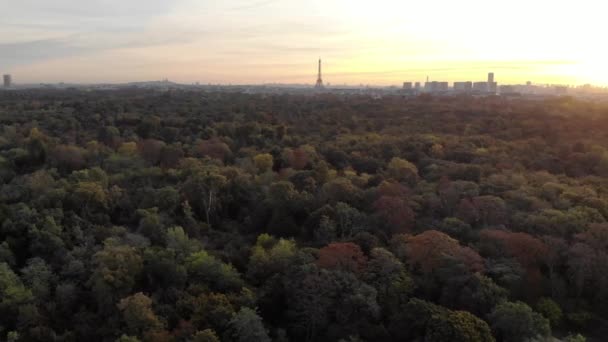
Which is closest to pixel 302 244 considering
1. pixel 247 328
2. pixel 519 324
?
pixel 247 328

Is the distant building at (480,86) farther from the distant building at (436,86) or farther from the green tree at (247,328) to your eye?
the green tree at (247,328)

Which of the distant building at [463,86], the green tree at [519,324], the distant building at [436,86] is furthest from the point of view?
the distant building at [436,86]

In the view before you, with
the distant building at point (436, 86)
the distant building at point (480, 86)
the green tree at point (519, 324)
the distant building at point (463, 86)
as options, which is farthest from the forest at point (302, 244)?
the distant building at point (436, 86)

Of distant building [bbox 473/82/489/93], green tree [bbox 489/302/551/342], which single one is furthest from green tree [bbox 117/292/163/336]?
distant building [bbox 473/82/489/93]

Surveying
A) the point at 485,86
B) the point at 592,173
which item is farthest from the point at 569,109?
the point at 485,86

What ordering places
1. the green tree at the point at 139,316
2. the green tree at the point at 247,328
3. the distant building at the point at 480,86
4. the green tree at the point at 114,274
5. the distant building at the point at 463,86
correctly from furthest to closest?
the distant building at the point at 480,86
the distant building at the point at 463,86
the green tree at the point at 114,274
the green tree at the point at 139,316
the green tree at the point at 247,328

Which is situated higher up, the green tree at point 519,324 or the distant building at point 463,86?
the distant building at point 463,86

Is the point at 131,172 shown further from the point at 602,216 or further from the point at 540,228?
the point at 602,216

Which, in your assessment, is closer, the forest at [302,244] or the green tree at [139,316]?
the green tree at [139,316]

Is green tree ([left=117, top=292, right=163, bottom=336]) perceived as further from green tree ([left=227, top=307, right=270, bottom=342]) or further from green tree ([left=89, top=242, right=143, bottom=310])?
green tree ([left=227, top=307, right=270, bottom=342])
